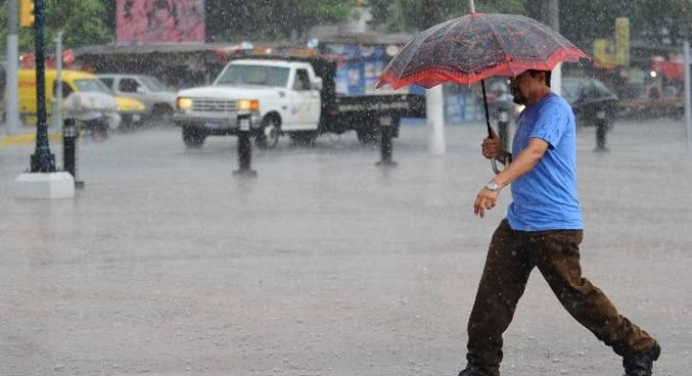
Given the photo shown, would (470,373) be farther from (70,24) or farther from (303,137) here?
(70,24)

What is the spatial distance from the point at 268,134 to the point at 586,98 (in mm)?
13865

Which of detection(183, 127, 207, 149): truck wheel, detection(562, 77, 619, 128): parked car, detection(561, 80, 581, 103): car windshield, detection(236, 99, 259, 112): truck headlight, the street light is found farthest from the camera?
detection(561, 80, 581, 103): car windshield

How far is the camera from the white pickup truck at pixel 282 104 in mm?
30078

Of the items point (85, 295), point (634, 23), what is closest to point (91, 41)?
point (634, 23)

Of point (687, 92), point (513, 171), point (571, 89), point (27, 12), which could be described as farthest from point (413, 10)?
point (513, 171)

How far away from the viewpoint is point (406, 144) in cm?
3288

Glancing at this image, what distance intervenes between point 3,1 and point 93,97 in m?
17.5

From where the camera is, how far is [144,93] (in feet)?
144

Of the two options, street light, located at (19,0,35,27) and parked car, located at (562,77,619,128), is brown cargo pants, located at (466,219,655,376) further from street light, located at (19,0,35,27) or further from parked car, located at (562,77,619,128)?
parked car, located at (562,77,619,128)

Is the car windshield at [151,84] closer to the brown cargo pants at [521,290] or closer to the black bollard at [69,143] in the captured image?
the black bollard at [69,143]

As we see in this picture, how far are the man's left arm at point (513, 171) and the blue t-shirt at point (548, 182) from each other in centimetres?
10

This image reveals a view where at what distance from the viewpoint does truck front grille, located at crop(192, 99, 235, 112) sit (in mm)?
29859

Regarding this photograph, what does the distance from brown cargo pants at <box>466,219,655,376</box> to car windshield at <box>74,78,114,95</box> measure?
33.3 meters

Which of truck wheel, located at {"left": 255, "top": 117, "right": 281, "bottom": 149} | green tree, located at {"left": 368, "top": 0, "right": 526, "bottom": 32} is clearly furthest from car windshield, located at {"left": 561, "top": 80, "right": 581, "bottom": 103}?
truck wheel, located at {"left": 255, "top": 117, "right": 281, "bottom": 149}
